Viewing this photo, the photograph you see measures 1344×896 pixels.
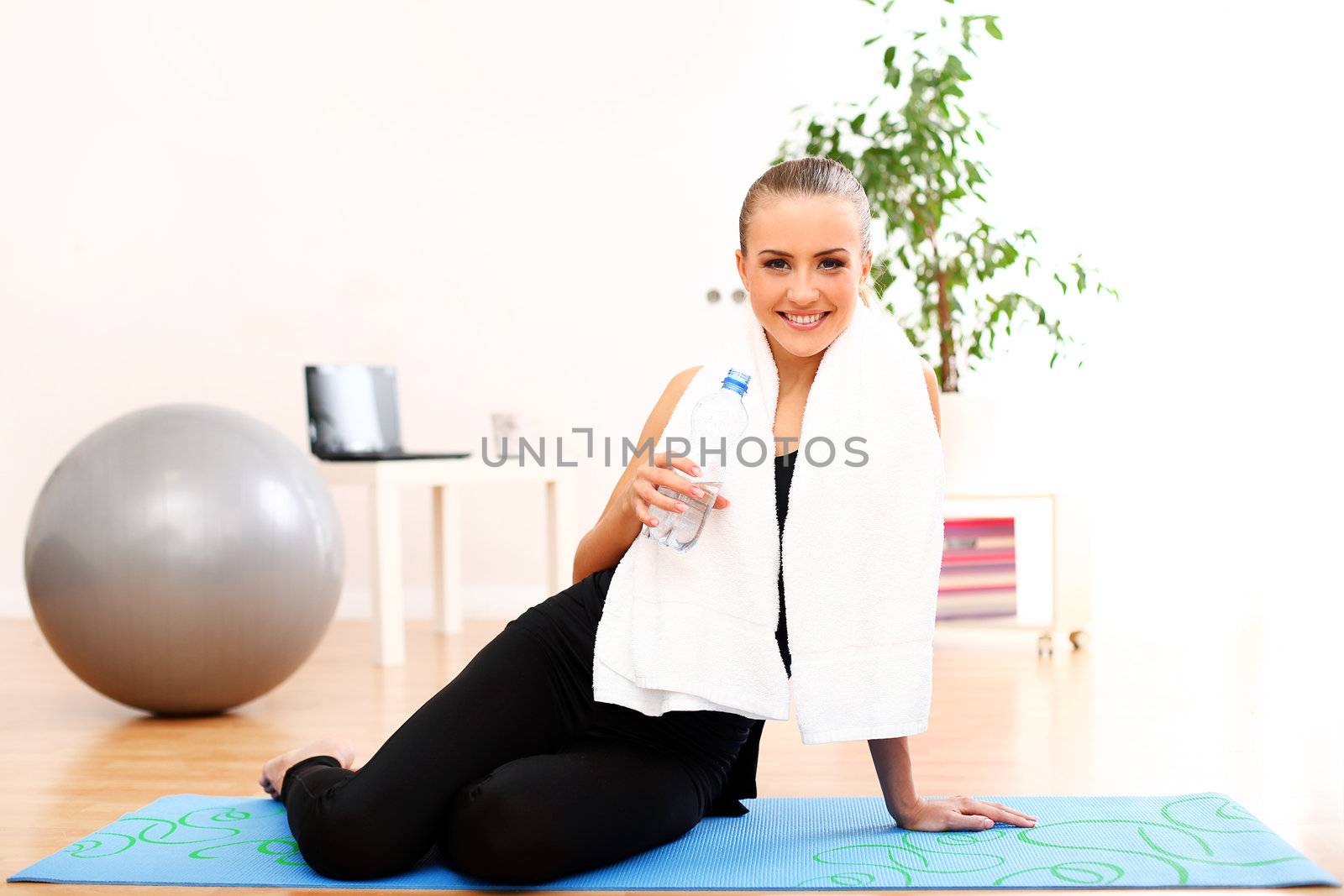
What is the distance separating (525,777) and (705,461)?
1.33ft

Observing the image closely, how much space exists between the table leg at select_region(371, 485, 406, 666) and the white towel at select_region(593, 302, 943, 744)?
208 centimetres

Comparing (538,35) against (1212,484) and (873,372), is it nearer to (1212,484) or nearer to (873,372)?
(1212,484)

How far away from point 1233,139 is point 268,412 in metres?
3.27

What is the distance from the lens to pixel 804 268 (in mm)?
1529

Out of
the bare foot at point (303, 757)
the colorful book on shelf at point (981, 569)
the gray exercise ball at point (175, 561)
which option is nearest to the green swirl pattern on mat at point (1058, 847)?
the bare foot at point (303, 757)

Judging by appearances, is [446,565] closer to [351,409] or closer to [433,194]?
[351,409]

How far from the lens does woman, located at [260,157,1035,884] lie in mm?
1478

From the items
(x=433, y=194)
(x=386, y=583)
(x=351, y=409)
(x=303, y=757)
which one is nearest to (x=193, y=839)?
(x=303, y=757)

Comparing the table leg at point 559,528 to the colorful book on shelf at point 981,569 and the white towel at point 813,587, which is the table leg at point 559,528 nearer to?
the colorful book on shelf at point 981,569

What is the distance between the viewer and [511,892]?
1523 mm

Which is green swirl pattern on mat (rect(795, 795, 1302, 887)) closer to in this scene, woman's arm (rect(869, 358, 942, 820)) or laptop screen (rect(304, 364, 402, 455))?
woman's arm (rect(869, 358, 942, 820))

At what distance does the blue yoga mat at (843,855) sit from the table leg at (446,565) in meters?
2.36

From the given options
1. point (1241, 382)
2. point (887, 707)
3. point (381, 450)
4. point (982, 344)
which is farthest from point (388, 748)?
point (1241, 382)

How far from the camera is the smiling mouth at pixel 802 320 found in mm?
1566
